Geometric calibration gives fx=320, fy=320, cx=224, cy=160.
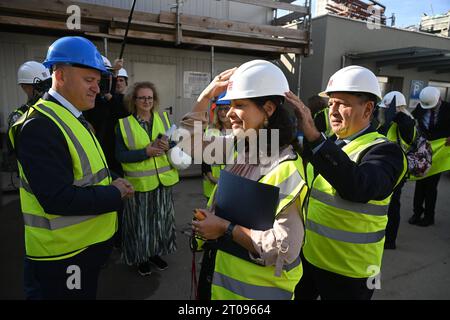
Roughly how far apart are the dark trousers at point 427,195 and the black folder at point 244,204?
4.61 metres

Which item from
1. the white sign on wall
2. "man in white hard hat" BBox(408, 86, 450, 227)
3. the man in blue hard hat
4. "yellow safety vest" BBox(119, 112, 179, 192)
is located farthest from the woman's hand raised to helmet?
the white sign on wall

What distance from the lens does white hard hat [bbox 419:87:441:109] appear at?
Answer: 15.6 ft

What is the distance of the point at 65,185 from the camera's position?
5.21 ft

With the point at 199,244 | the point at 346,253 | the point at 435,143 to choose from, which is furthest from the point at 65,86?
the point at 435,143

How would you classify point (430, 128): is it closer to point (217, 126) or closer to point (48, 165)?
point (217, 126)

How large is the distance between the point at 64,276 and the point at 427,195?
5113mm

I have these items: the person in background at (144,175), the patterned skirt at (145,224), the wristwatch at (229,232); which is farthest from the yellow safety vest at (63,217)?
the patterned skirt at (145,224)

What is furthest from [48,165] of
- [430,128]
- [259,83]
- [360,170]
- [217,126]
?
[430,128]

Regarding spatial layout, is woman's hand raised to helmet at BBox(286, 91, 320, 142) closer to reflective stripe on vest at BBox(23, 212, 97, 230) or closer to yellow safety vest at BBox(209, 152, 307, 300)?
yellow safety vest at BBox(209, 152, 307, 300)

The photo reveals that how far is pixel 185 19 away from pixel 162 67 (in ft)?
5.35

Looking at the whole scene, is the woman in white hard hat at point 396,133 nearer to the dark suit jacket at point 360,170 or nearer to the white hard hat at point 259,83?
the dark suit jacket at point 360,170

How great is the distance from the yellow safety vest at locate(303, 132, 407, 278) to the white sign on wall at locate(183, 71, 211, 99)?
6.98 m

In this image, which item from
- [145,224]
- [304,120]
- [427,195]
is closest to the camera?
[304,120]

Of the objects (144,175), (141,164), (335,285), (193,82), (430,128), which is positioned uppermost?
(193,82)
